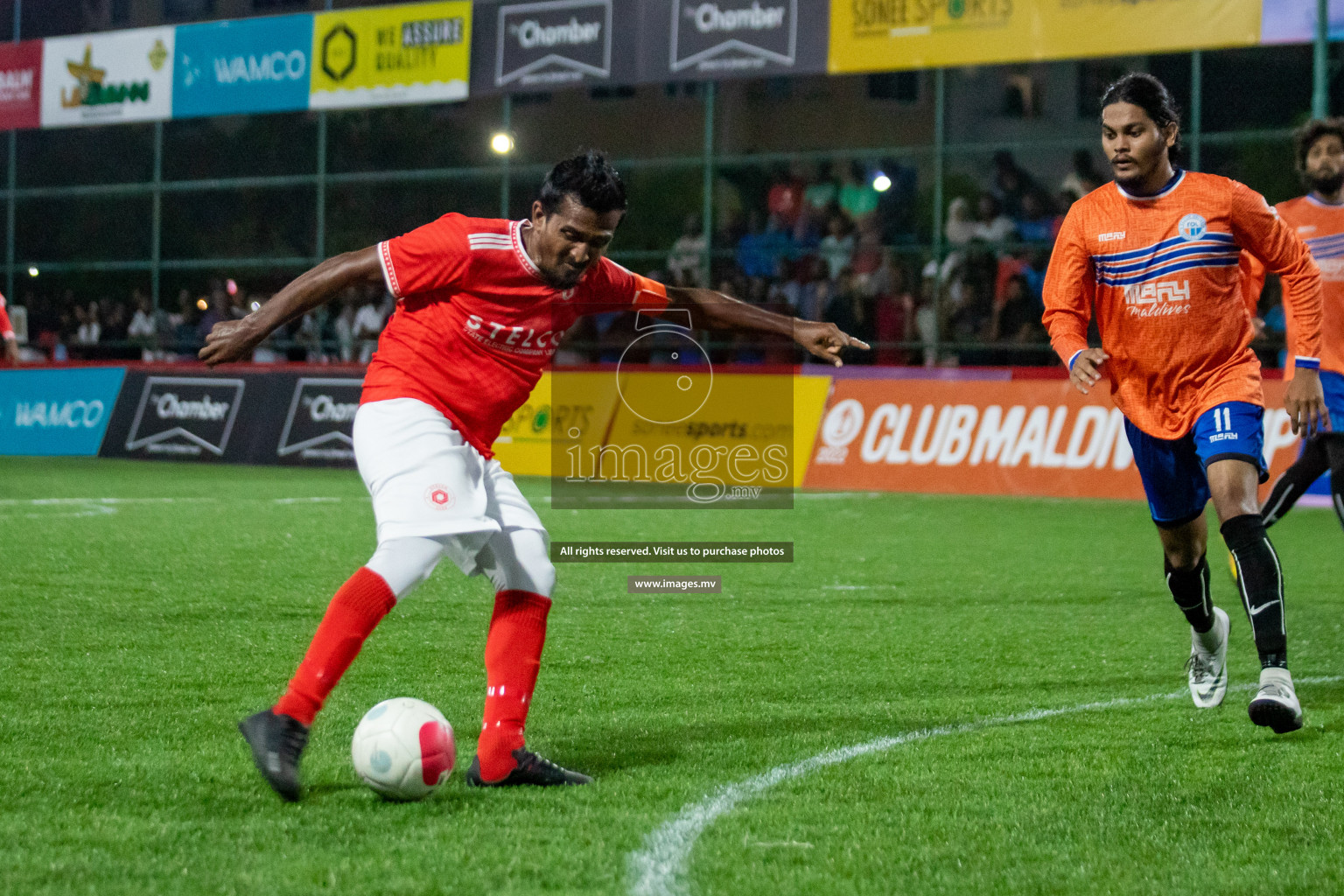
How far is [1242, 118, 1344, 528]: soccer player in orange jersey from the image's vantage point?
7395 millimetres

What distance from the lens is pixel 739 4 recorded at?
59.2 feet

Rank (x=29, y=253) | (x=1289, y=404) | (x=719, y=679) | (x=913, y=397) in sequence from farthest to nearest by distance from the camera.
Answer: (x=29, y=253), (x=913, y=397), (x=719, y=679), (x=1289, y=404)

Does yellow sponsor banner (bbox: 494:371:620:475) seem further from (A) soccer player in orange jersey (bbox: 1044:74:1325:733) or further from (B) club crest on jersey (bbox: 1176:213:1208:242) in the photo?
(B) club crest on jersey (bbox: 1176:213:1208:242)

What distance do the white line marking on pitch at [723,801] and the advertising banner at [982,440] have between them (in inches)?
353

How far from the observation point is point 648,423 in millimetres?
17094

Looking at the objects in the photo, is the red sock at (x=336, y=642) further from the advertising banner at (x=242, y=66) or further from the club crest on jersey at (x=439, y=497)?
the advertising banner at (x=242, y=66)

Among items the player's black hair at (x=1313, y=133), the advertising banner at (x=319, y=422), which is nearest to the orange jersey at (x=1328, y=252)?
the player's black hair at (x=1313, y=133)

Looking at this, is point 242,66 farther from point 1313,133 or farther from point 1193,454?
point 1193,454

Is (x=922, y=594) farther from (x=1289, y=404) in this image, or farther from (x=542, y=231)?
(x=542, y=231)

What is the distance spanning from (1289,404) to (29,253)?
33061mm

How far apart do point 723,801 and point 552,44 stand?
53.8 ft

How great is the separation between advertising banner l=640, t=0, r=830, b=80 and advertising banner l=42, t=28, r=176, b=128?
305 inches

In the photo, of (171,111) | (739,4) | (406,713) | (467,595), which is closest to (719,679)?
(406,713)

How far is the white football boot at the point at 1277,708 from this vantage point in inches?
188
